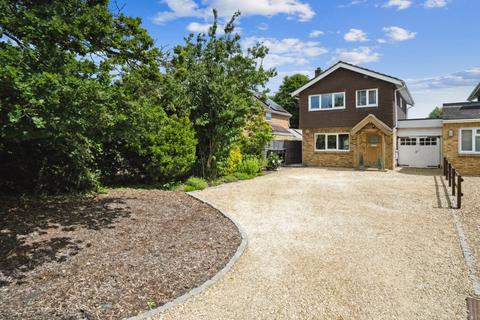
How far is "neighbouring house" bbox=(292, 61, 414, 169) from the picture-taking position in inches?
779

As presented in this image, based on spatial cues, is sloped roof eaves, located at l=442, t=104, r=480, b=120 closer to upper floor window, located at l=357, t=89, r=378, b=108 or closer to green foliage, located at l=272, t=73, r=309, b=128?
upper floor window, located at l=357, t=89, r=378, b=108

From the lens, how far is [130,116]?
6.30 metres

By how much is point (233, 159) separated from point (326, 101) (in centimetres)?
965

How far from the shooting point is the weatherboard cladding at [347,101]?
19844mm

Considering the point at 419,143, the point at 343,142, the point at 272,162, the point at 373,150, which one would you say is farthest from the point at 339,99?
the point at 272,162

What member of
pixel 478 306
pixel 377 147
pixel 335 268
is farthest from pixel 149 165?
pixel 377 147

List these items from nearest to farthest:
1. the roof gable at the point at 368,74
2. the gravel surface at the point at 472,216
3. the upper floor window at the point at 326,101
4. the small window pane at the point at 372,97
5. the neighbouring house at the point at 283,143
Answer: the gravel surface at the point at 472,216
the roof gable at the point at 368,74
the small window pane at the point at 372,97
the upper floor window at the point at 326,101
the neighbouring house at the point at 283,143

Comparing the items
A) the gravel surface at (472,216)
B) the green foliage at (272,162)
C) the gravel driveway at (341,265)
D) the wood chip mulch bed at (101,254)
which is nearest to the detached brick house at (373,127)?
the green foliage at (272,162)

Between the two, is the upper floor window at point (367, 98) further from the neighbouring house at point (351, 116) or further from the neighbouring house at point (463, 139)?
the neighbouring house at point (463, 139)

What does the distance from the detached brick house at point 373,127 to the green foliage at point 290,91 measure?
70.0 feet

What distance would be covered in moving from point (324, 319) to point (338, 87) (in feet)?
65.7

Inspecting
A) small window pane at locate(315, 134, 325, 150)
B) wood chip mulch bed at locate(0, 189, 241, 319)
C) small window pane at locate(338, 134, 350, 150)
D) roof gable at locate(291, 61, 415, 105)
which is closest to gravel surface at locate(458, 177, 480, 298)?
wood chip mulch bed at locate(0, 189, 241, 319)

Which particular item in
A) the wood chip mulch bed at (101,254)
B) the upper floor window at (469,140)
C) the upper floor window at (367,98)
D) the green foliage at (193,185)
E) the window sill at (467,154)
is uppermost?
the upper floor window at (367,98)

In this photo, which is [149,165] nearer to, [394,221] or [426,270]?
[394,221]
